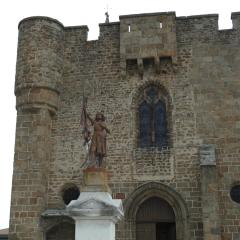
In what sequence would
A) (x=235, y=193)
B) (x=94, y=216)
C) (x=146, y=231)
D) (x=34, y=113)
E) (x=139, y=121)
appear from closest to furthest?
(x=94, y=216) → (x=235, y=193) → (x=146, y=231) → (x=34, y=113) → (x=139, y=121)

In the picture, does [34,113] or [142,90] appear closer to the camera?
[34,113]

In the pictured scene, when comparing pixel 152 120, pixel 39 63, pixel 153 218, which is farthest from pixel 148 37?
pixel 153 218

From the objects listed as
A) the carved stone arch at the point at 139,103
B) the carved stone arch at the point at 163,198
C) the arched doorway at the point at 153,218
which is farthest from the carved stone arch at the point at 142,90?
the arched doorway at the point at 153,218

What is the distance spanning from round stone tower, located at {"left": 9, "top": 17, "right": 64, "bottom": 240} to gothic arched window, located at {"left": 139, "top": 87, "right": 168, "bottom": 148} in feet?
11.2

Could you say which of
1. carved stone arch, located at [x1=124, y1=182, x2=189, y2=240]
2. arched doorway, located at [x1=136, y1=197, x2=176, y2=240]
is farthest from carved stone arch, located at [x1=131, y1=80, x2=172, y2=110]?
arched doorway, located at [x1=136, y1=197, x2=176, y2=240]

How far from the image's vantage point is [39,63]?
1795cm

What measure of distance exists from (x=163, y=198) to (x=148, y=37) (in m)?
6.11

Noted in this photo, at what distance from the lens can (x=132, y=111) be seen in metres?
17.9

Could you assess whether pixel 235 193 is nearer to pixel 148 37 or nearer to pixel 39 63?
pixel 148 37

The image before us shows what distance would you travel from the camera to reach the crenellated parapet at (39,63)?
58.2ft

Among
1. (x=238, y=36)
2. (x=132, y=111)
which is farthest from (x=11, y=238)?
(x=238, y=36)

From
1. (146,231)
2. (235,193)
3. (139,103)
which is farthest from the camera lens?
(139,103)

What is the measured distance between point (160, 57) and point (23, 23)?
18.4 ft

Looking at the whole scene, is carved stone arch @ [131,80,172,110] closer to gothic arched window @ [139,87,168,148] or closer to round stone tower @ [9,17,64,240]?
gothic arched window @ [139,87,168,148]
